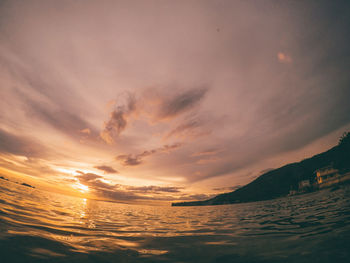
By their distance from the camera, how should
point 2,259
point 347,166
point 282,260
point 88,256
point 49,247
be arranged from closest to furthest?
point 2,259 < point 282,260 < point 88,256 < point 49,247 < point 347,166

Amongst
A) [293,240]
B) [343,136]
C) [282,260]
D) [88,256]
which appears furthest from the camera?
[343,136]

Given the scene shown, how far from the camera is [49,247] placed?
493 centimetres

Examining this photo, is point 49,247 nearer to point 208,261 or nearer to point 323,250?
point 208,261

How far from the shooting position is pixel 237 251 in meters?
5.38

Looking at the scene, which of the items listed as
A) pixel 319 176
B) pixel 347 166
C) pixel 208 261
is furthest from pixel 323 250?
pixel 319 176

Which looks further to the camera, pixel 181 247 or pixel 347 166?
pixel 347 166

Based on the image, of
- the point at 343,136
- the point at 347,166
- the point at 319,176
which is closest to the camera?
the point at 347,166

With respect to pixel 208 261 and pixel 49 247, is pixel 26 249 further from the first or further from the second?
pixel 208 261

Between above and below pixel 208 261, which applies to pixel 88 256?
above

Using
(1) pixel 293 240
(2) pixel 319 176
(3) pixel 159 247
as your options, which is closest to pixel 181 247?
(3) pixel 159 247

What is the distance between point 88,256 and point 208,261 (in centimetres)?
387

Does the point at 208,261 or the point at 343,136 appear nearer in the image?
the point at 208,261

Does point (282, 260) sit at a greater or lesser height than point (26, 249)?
lesser

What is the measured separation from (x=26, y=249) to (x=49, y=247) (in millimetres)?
767
